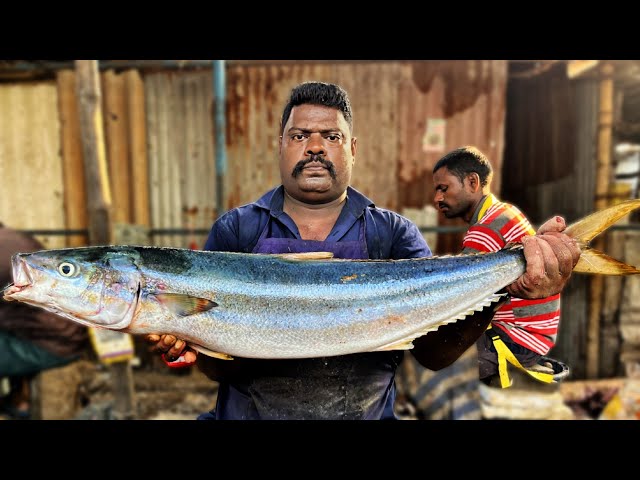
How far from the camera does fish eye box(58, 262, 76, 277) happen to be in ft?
6.04

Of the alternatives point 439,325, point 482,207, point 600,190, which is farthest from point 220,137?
point 600,190

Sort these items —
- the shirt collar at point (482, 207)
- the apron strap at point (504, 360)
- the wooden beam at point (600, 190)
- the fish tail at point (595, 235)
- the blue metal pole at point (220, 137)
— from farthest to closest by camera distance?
the wooden beam at point (600, 190), the blue metal pole at point (220, 137), the shirt collar at point (482, 207), the apron strap at point (504, 360), the fish tail at point (595, 235)

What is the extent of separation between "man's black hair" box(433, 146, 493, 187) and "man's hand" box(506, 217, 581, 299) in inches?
33.5

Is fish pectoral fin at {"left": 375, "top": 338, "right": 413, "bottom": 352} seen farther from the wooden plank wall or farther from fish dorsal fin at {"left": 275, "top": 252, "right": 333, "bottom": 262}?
the wooden plank wall

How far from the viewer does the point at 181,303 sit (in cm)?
187

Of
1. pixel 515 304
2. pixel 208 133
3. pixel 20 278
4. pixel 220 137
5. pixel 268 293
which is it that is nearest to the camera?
pixel 20 278

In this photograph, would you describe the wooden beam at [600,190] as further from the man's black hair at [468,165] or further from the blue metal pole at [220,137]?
the blue metal pole at [220,137]

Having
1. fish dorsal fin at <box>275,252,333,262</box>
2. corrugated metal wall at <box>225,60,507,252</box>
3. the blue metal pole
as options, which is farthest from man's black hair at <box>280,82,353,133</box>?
corrugated metal wall at <box>225,60,507,252</box>

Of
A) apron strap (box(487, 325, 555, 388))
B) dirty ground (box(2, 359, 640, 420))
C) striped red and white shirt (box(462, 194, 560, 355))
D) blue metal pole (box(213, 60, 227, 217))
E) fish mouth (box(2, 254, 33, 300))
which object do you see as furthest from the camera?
blue metal pole (box(213, 60, 227, 217))

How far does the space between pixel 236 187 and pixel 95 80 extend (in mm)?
2085

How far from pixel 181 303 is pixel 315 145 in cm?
99

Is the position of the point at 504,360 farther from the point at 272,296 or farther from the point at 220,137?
the point at 220,137

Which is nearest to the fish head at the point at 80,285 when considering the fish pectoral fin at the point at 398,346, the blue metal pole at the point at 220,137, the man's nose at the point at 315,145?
the man's nose at the point at 315,145

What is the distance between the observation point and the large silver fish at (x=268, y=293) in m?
1.85
